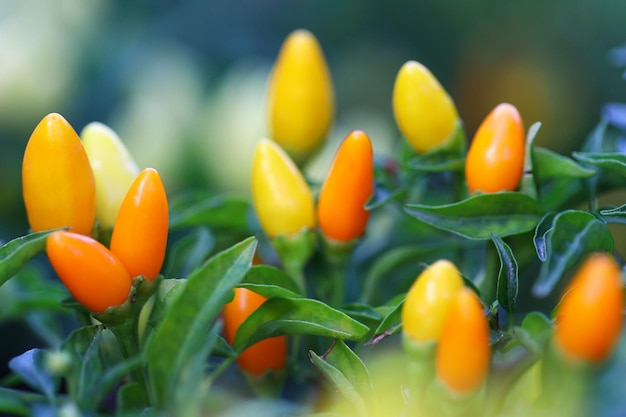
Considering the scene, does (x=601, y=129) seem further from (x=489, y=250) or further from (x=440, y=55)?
(x=440, y=55)

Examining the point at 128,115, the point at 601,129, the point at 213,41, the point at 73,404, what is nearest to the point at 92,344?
the point at 73,404

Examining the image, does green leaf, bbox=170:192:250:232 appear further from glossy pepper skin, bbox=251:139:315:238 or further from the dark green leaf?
the dark green leaf

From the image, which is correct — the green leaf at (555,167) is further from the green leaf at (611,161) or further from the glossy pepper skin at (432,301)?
the glossy pepper skin at (432,301)

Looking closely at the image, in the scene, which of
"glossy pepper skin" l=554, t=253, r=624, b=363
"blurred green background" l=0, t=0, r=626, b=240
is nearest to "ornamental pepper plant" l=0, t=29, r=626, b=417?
→ "glossy pepper skin" l=554, t=253, r=624, b=363

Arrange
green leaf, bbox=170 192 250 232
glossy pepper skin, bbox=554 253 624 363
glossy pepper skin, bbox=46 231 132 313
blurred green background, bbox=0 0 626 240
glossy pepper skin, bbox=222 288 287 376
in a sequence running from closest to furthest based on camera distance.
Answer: glossy pepper skin, bbox=554 253 624 363
glossy pepper skin, bbox=46 231 132 313
glossy pepper skin, bbox=222 288 287 376
green leaf, bbox=170 192 250 232
blurred green background, bbox=0 0 626 240

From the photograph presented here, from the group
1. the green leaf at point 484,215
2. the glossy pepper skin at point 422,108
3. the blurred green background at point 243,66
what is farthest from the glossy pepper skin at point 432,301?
the blurred green background at point 243,66
